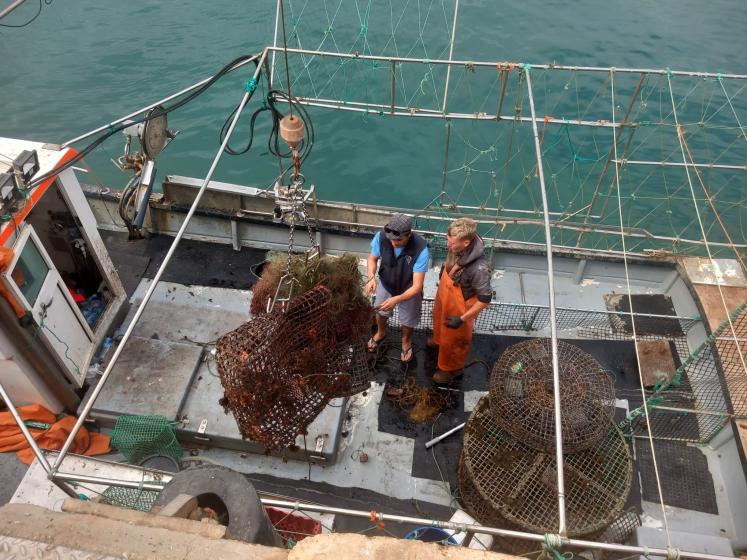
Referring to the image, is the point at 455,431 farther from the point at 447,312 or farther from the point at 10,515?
the point at 10,515

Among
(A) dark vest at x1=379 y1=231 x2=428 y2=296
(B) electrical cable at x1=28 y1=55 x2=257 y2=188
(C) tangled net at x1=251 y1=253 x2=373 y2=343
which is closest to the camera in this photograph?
(C) tangled net at x1=251 y1=253 x2=373 y2=343

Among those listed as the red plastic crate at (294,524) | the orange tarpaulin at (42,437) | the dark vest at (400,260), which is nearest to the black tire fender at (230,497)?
the red plastic crate at (294,524)

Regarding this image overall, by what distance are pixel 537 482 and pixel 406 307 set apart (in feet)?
6.88

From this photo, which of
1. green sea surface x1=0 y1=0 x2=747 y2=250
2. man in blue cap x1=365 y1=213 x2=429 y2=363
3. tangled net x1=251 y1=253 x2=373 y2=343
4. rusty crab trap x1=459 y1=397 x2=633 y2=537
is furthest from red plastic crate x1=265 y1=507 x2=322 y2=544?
green sea surface x1=0 y1=0 x2=747 y2=250

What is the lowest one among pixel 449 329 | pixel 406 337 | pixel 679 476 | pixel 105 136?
pixel 679 476

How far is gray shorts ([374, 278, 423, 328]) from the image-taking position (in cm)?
545

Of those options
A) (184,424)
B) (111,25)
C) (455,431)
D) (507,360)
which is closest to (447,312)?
(507,360)

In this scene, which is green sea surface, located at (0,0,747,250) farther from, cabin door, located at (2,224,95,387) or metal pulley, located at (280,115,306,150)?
metal pulley, located at (280,115,306,150)

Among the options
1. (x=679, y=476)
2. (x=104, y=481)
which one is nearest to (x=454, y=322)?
(x=679, y=476)

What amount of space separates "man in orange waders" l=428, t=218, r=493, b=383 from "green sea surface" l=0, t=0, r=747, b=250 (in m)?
6.22

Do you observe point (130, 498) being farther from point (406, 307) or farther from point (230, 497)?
point (406, 307)

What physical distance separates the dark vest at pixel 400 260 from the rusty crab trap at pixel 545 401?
125 cm

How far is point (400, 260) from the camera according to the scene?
5078 millimetres

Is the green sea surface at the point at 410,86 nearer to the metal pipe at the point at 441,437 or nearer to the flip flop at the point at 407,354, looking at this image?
the flip flop at the point at 407,354
